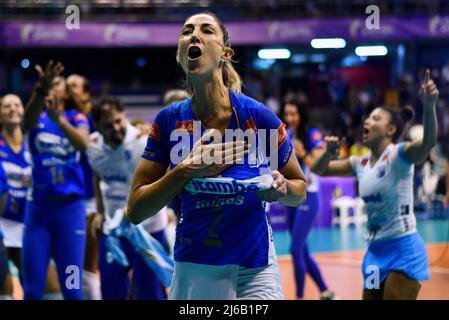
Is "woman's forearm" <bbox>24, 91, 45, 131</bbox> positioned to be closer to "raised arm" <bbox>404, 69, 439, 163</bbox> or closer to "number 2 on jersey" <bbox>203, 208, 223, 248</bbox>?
"raised arm" <bbox>404, 69, 439, 163</bbox>

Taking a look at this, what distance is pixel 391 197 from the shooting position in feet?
19.6

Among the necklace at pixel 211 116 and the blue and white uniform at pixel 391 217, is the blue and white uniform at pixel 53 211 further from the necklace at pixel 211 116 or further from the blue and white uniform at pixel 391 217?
the necklace at pixel 211 116

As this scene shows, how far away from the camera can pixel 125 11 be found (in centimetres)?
2106

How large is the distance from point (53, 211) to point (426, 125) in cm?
312

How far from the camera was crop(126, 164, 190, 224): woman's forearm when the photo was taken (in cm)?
362

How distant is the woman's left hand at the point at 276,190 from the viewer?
3674mm

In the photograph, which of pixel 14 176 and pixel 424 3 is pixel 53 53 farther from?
pixel 14 176

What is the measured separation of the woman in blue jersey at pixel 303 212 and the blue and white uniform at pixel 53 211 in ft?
8.71

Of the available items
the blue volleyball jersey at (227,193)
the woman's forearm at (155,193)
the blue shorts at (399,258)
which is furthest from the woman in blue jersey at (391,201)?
the woman's forearm at (155,193)

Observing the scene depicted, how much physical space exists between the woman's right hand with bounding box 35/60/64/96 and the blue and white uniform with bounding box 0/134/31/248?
1.33m

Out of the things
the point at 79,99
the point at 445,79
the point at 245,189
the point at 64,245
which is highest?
the point at 445,79

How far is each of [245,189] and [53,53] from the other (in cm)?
1941
